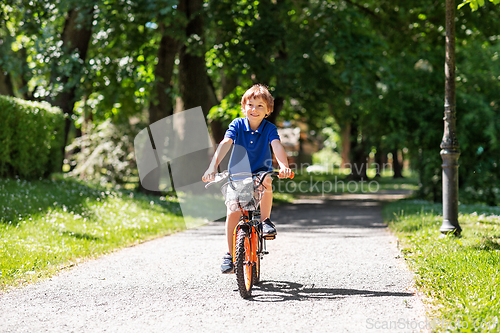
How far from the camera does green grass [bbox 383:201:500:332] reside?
345 centimetres

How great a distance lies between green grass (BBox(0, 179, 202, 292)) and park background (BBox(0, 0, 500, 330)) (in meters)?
0.05

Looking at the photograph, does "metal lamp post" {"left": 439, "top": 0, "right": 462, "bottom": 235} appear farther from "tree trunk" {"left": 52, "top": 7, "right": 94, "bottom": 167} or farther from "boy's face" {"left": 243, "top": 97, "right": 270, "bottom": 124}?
"tree trunk" {"left": 52, "top": 7, "right": 94, "bottom": 167}

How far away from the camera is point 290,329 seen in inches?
140

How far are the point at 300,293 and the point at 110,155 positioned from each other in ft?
44.0

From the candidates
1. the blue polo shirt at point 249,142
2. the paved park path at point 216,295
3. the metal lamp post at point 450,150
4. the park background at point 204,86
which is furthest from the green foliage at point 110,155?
the blue polo shirt at point 249,142

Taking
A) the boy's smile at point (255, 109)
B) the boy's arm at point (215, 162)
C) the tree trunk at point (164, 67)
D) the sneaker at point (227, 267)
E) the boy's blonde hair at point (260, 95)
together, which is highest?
the tree trunk at point (164, 67)

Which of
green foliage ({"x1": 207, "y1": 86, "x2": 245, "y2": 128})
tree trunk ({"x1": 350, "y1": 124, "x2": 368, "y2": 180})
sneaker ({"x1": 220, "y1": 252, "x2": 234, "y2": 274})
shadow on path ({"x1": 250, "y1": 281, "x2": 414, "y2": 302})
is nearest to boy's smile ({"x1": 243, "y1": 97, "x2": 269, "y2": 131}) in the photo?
sneaker ({"x1": 220, "y1": 252, "x2": 234, "y2": 274})

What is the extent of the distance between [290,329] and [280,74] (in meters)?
11.2

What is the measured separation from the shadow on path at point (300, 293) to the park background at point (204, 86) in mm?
2928

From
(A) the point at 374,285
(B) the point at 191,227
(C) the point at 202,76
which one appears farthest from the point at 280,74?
(A) the point at 374,285

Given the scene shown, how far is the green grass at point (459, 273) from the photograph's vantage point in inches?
136

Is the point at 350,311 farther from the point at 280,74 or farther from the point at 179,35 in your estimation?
the point at 280,74

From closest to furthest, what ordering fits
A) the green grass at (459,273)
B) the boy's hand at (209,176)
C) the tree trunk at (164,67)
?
the green grass at (459,273) < the boy's hand at (209,176) < the tree trunk at (164,67)

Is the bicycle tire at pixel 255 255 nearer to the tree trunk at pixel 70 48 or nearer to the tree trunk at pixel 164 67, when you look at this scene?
the tree trunk at pixel 70 48
